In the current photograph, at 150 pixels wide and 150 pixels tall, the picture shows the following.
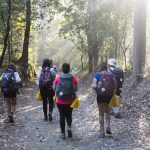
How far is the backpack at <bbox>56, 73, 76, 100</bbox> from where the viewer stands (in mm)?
9953

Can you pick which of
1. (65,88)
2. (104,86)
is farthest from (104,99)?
(65,88)

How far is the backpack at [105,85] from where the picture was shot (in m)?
9.83

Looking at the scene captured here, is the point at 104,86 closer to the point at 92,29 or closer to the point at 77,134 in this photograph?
the point at 77,134

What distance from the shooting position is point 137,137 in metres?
10.1

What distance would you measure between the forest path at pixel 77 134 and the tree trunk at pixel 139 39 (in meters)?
3.57

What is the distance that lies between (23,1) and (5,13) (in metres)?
1.61

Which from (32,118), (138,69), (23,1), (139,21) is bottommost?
(32,118)

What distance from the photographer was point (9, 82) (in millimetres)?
12023

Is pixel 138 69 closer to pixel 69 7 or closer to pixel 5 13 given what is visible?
pixel 5 13

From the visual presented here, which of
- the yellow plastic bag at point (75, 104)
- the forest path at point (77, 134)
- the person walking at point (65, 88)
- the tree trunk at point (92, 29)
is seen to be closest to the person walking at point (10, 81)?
the forest path at point (77, 134)

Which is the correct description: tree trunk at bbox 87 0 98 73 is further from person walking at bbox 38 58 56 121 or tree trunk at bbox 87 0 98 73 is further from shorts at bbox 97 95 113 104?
shorts at bbox 97 95 113 104

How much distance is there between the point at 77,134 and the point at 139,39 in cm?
770

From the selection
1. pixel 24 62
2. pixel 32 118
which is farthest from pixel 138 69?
pixel 24 62

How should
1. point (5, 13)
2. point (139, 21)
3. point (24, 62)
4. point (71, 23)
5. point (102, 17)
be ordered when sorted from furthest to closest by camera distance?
point (71, 23), point (102, 17), point (24, 62), point (5, 13), point (139, 21)
